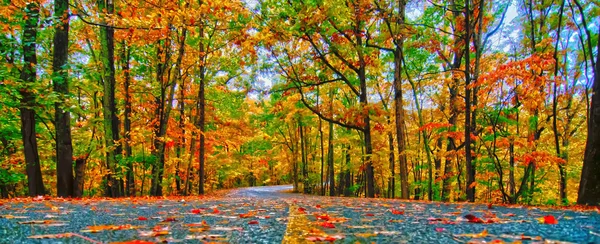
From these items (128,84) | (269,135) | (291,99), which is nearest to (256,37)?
(291,99)

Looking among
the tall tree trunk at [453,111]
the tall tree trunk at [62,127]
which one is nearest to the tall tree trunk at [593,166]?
the tall tree trunk at [453,111]

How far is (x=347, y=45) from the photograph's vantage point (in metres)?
10.2

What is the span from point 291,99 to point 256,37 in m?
3.96

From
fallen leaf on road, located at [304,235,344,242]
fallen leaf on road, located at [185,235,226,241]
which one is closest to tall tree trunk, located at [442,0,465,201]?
fallen leaf on road, located at [304,235,344,242]

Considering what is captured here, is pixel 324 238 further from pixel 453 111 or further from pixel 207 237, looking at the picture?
pixel 453 111

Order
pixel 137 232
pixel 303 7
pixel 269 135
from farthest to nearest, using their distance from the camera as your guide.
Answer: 1. pixel 269 135
2. pixel 303 7
3. pixel 137 232

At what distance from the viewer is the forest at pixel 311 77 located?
680 cm

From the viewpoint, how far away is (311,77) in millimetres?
11797

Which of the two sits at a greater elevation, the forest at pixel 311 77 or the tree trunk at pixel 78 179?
the forest at pixel 311 77

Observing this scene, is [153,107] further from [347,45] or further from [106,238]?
[106,238]

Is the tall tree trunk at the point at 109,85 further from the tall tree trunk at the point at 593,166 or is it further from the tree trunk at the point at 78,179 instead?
the tall tree trunk at the point at 593,166

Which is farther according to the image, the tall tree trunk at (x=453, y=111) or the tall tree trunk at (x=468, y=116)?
the tall tree trunk at (x=453, y=111)

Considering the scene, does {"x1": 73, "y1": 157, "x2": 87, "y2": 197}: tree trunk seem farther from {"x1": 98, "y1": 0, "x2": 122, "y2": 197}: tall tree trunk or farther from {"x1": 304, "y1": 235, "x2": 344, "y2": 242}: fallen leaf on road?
{"x1": 304, "y1": 235, "x2": 344, "y2": 242}: fallen leaf on road

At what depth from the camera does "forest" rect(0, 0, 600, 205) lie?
6.80 meters
